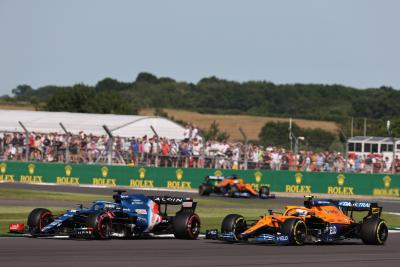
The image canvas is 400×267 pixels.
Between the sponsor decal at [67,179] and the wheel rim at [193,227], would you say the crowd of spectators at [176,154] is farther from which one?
the wheel rim at [193,227]

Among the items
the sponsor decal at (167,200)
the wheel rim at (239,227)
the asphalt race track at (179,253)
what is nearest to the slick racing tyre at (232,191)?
the sponsor decal at (167,200)

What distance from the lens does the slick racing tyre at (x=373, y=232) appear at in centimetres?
2142

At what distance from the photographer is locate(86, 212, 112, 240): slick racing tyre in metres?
20.2

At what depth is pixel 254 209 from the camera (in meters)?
34.6

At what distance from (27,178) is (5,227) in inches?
1000

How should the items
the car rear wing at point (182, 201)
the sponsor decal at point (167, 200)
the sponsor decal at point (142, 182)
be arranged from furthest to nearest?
the sponsor decal at point (142, 182), the sponsor decal at point (167, 200), the car rear wing at point (182, 201)

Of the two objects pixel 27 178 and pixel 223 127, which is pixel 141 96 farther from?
pixel 27 178

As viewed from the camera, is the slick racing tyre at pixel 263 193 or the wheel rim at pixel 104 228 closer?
the wheel rim at pixel 104 228

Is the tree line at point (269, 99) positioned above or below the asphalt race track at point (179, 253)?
above

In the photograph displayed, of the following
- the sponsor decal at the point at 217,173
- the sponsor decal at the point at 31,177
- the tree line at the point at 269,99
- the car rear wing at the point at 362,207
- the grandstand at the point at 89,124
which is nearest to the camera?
the car rear wing at the point at 362,207

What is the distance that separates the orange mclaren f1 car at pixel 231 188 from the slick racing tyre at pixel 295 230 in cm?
2154

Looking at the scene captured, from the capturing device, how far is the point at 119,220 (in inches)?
832

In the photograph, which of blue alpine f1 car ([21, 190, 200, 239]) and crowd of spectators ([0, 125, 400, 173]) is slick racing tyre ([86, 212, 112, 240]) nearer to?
blue alpine f1 car ([21, 190, 200, 239])

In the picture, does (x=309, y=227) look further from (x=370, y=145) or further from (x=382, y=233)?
(x=370, y=145)
